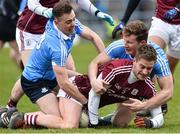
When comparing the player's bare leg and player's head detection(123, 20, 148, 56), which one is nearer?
player's head detection(123, 20, 148, 56)

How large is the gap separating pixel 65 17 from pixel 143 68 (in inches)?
45.9

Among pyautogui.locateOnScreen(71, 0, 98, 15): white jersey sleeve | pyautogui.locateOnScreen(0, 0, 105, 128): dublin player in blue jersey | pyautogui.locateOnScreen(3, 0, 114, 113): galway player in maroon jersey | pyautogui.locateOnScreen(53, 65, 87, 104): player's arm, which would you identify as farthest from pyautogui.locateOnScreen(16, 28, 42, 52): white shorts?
pyautogui.locateOnScreen(53, 65, 87, 104): player's arm

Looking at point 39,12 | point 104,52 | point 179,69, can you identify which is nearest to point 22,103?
point 39,12

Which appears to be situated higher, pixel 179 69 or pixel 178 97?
pixel 178 97

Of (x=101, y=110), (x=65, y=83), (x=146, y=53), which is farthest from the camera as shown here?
(x=101, y=110)

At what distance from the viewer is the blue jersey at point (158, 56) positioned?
31.6 ft

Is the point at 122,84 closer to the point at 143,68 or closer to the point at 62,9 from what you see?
the point at 143,68

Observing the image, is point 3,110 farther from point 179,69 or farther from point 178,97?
point 179,69

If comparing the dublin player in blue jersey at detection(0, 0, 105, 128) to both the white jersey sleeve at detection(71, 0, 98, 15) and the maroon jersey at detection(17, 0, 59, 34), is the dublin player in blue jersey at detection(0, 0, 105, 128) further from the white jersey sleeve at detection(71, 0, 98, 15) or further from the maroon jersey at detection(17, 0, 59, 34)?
the maroon jersey at detection(17, 0, 59, 34)

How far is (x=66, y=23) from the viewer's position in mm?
9883

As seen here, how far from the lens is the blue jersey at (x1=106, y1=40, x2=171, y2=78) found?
9.63 m

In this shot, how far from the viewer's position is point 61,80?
974cm

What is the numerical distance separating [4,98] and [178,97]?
2.77 metres

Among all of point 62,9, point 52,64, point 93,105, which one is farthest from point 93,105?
point 62,9
